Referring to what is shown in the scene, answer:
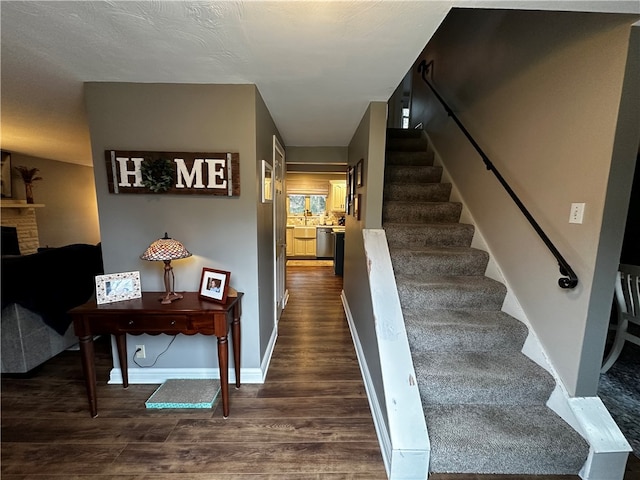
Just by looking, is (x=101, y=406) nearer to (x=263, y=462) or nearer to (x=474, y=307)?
(x=263, y=462)

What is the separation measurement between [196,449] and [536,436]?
6.29 ft

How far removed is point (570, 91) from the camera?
4.99 ft

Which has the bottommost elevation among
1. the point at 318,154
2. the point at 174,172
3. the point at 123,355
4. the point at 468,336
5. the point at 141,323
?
the point at 123,355

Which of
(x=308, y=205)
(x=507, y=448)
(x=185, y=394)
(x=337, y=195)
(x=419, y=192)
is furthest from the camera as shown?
(x=308, y=205)

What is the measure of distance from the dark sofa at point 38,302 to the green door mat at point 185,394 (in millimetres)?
1128

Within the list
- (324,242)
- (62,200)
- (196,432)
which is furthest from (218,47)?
(324,242)

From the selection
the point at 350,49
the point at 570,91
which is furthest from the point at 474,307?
the point at 350,49

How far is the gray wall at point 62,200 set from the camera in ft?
14.4

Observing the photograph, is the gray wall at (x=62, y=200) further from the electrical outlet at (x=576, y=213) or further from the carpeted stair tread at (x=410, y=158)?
the electrical outlet at (x=576, y=213)

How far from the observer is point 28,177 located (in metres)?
4.11

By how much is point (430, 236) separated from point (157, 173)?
2.36 m

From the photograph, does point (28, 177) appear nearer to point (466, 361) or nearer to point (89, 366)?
point (89, 366)

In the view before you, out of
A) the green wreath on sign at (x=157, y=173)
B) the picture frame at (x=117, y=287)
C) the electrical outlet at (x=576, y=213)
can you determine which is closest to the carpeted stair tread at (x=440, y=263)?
the electrical outlet at (x=576, y=213)

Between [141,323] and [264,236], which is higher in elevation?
[264,236]
